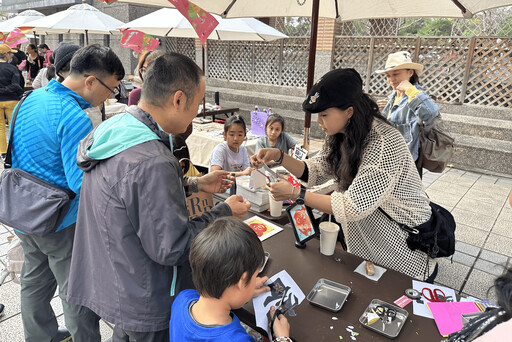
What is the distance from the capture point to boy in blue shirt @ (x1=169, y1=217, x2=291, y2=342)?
3.56 ft

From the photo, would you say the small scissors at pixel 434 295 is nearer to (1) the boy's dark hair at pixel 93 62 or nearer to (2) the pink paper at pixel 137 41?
(1) the boy's dark hair at pixel 93 62

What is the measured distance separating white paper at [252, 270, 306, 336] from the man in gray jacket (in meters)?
0.31

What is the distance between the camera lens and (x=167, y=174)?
1.11 meters

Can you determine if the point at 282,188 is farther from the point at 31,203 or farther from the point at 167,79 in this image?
the point at 31,203

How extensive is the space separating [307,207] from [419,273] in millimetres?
725

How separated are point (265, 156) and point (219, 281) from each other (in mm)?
1149

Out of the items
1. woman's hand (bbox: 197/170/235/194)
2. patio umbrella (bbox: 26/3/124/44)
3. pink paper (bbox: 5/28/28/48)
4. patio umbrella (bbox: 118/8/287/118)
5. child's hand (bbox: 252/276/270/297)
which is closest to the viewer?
child's hand (bbox: 252/276/270/297)

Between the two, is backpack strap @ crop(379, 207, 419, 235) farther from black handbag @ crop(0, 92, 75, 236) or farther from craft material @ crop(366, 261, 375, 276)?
black handbag @ crop(0, 92, 75, 236)

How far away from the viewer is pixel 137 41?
18.6 feet

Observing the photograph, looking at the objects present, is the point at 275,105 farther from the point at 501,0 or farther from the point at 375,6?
the point at 501,0

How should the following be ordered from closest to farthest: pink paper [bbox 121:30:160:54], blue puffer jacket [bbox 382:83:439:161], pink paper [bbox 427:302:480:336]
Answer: pink paper [bbox 427:302:480:336] < blue puffer jacket [bbox 382:83:439:161] < pink paper [bbox 121:30:160:54]

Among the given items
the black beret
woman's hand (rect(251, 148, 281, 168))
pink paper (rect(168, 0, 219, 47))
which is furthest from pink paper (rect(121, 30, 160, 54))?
the black beret

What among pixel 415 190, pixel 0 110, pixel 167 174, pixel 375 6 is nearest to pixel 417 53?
pixel 375 6

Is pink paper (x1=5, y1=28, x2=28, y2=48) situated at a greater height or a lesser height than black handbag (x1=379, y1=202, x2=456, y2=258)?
greater
